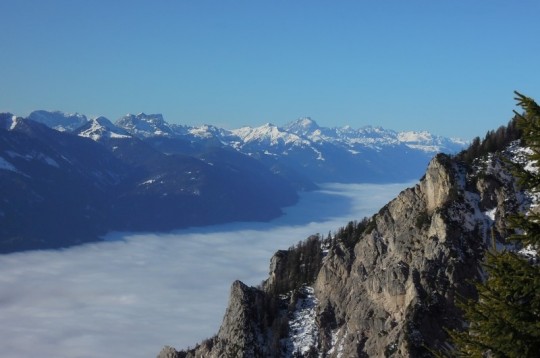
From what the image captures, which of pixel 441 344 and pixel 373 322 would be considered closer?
pixel 441 344

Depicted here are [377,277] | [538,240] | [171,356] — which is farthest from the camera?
[171,356]

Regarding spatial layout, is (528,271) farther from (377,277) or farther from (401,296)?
(377,277)

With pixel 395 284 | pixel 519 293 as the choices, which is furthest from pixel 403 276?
pixel 519 293

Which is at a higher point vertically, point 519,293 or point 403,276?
→ point 403,276

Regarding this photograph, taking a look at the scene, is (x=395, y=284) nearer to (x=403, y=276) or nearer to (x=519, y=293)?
(x=403, y=276)

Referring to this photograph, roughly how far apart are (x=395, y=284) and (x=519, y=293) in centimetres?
7257

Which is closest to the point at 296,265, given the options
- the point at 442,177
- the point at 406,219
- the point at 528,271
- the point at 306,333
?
the point at 306,333

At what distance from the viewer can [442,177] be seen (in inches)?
3681

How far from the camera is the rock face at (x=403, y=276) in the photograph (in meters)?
82.2

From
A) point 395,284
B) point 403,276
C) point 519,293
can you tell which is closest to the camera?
point 519,293

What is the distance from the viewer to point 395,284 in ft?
295

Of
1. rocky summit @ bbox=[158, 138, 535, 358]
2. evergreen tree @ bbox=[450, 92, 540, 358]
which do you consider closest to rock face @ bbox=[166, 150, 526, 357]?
rocky summit @ bbox=[158, 138, 535, 358]

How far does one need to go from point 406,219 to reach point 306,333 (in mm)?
27913

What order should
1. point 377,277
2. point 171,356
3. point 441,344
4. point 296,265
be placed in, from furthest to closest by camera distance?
point 296,265 < point 171,356 < point 377,277 < point 441,344
